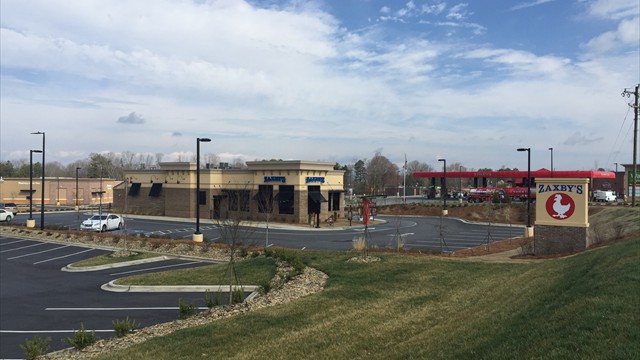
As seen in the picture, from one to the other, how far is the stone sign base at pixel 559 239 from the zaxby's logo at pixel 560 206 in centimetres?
55

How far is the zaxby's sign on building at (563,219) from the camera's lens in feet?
68.7

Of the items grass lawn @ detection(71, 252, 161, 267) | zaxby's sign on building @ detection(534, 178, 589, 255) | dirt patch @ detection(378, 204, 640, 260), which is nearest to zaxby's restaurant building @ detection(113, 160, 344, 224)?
dirt patch @ detection(378, 204, 640, 260)

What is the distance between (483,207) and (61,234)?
41.7 meters

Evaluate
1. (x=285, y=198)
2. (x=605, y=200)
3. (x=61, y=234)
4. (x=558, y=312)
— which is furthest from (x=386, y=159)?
(x=558, y=312)

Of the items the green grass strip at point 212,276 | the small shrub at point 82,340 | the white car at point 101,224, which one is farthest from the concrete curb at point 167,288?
the white car at point 101,224

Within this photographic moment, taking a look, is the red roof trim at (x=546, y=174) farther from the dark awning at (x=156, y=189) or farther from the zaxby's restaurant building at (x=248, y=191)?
the dark awning at (x=156, y=189)

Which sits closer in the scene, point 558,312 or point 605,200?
point 558,312

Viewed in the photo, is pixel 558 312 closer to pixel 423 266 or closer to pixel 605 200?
pixel 423 266

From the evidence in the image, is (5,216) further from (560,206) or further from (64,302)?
(560,206)

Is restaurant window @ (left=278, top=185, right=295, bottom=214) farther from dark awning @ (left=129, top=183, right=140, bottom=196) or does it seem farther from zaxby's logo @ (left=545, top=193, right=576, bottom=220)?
zaxby's logo @ (left=545, top=193, right=576, bottom=220)

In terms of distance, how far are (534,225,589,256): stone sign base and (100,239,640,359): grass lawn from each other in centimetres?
726

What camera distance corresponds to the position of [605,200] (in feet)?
196

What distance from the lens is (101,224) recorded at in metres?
38.5

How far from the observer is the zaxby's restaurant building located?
46.3 m
